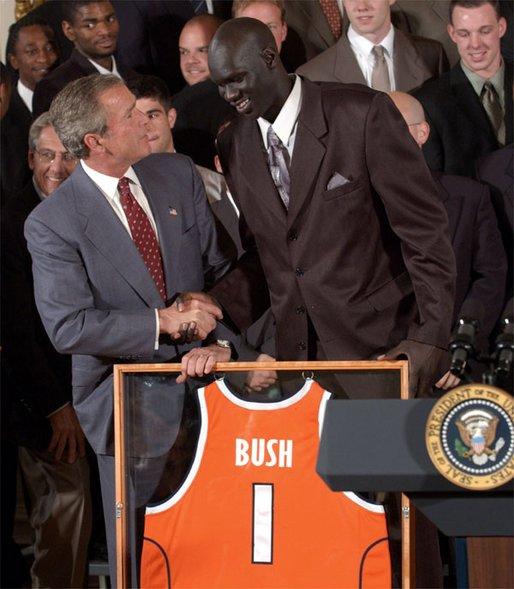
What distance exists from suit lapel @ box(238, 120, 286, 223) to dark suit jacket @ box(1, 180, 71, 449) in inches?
41.2

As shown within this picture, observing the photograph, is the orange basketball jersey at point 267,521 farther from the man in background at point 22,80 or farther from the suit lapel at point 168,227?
the man in background at point 22,80

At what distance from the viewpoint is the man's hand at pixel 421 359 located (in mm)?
2695

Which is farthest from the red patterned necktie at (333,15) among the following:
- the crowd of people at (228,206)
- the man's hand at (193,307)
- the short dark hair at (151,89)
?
the man's hand at (193,307)

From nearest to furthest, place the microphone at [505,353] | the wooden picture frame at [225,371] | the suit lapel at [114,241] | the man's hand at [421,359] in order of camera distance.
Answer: the microphone at [505,353] → the wooden picture frame at [225,371] → the man's hand at [421,359] → the suit lapel at [114,241]

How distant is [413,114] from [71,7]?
128 cm

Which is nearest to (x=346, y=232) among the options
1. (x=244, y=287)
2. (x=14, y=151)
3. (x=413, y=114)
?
(x=244, y=287)

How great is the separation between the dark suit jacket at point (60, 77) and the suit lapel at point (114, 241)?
0.94 m

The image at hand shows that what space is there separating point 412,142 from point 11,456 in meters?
1.82

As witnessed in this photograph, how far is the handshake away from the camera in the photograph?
2969 millimetres

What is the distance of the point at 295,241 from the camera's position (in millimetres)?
2922

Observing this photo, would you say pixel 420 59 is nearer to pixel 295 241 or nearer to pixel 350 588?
pixel 295 241

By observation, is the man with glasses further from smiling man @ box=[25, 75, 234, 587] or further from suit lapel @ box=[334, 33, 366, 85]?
suit lapel @ box=[334, 33, 366, 85]

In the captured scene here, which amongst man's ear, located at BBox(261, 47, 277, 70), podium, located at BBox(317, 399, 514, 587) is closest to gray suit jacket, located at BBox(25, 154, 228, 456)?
man's ear, located at BBox(261, 47, 277, 70)

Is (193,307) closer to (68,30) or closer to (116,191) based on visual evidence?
(116,191)
